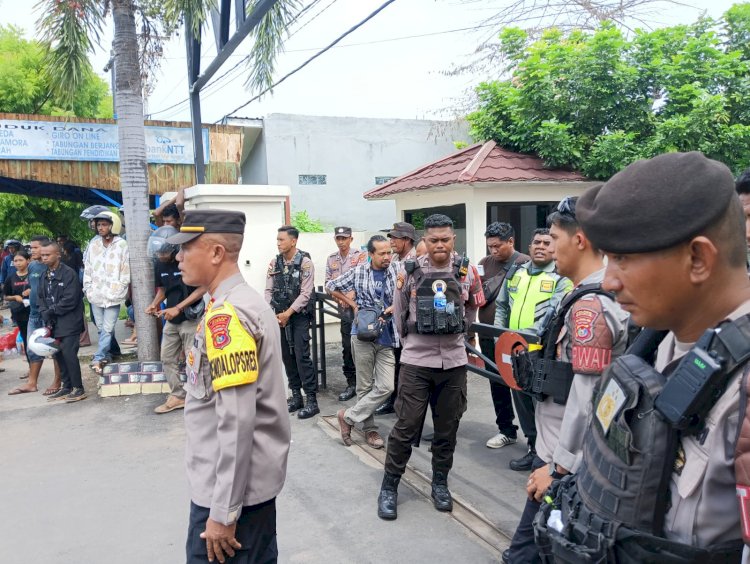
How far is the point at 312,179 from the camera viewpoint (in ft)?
48.2

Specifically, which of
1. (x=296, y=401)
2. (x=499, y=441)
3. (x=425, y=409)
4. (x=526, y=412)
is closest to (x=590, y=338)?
(x=425, y=409)

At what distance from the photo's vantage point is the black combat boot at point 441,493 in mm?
3576

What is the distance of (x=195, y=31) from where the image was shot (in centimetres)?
748

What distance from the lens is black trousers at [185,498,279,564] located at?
1999 millimetres

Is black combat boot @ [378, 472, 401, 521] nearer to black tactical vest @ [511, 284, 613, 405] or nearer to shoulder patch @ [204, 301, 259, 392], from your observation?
black tactical vest @ [511, 284, 613, 405]

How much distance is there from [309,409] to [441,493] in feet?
7.21

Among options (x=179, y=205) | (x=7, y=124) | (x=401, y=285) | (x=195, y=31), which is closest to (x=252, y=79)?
(x=195, y=31)

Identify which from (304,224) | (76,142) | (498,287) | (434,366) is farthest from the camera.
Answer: (304,224)

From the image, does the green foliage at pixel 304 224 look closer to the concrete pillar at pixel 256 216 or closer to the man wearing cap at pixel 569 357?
the concrete pillar at pixel 256 216

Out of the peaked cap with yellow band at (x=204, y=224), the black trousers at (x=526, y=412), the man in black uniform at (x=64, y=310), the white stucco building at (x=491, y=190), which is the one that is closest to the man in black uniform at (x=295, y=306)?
the black trousers at (x=526, y=412)

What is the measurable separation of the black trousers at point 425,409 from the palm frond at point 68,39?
21.1ft

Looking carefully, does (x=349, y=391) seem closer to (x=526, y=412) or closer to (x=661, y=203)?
(x=526, y=412)

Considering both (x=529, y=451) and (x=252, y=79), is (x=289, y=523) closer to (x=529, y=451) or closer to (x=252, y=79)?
(x=529, y=451)

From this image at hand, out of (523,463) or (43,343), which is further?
(43,343)
